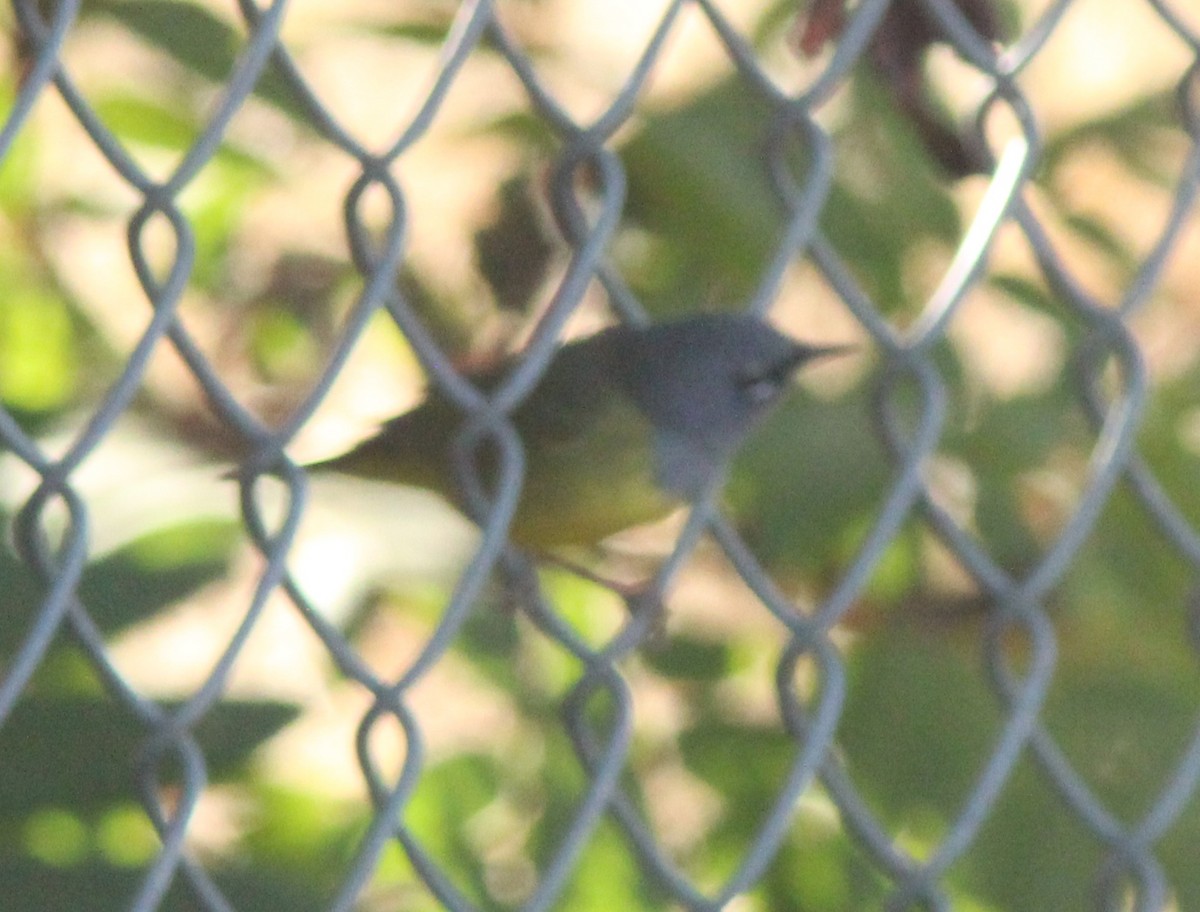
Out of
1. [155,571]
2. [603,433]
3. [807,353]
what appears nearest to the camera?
[155,571]

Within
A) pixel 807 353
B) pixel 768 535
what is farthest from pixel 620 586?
pixel 807 353

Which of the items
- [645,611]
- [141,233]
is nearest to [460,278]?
[645,611]

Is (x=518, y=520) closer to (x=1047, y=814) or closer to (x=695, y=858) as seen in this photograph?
(x=695, y=858)

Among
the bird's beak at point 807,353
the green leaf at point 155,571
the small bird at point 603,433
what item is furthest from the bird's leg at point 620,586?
the green leaf at point 155,571

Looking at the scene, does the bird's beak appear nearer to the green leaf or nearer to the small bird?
the small bird

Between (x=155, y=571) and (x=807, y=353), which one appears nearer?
(x=155, y=571)

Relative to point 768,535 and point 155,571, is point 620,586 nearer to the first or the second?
point 768,535
